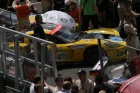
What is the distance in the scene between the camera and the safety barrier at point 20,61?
11.6m

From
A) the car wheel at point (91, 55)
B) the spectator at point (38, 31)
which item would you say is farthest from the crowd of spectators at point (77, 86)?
the car wheel at point (91, 55)

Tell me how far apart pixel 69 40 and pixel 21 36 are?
4233mm

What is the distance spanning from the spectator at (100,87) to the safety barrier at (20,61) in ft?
3.80

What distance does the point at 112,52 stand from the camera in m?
12.9

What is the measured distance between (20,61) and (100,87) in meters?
2.53

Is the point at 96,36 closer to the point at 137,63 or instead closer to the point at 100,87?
the point at 137,63

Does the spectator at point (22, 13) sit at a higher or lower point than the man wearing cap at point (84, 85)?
higher

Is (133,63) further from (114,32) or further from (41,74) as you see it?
(114,32)

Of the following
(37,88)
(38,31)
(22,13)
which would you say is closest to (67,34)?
(22,13)

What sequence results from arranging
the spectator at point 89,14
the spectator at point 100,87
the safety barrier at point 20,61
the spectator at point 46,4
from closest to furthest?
1. the spectator at point 100,87
2. the safety barrier at point 20,61
3. the spectator at point 89,14
4. the spectator at point 46,4

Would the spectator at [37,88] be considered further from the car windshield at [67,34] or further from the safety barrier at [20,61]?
the car windshield at [67,34]

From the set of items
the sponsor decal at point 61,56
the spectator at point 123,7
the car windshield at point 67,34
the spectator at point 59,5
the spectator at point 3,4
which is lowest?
the sponsor decal at point 61,56

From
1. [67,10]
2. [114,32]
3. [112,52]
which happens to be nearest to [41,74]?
[112,52]

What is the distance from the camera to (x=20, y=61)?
1250cm
